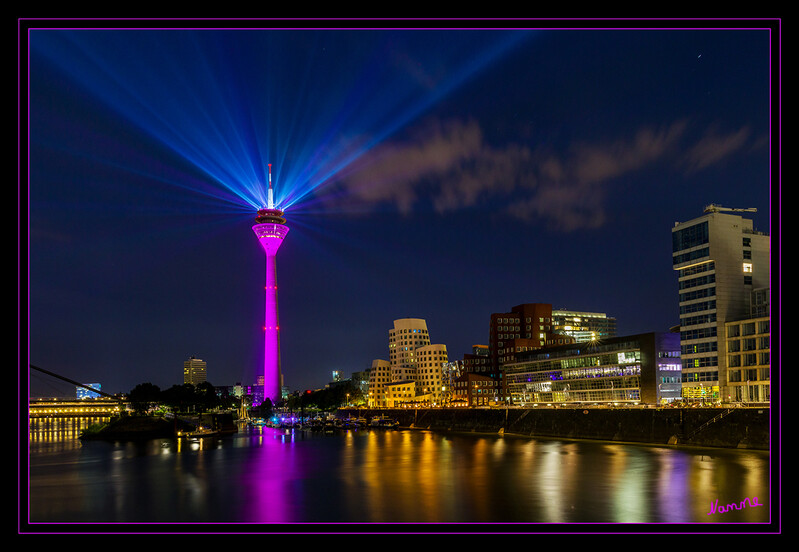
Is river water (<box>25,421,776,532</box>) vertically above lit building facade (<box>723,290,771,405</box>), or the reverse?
lit building facade (<box>723,290,771,405</box>)

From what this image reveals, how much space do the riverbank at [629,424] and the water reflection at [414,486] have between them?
340 cm

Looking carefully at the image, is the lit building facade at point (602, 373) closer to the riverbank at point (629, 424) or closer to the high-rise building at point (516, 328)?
the riverbank at point (629, 424)

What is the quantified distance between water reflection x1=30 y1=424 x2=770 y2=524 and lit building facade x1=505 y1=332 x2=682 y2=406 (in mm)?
33132

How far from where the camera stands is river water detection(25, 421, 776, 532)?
39.0 metres

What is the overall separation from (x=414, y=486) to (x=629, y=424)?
4538cm

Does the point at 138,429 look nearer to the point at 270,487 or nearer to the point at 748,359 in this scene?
the point at 270,487

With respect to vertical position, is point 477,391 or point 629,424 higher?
point 629,424

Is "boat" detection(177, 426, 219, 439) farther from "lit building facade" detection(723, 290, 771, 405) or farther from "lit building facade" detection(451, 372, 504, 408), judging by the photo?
"lit building facade" detection(723, 290, 771, 405)

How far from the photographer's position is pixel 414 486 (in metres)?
51.1
